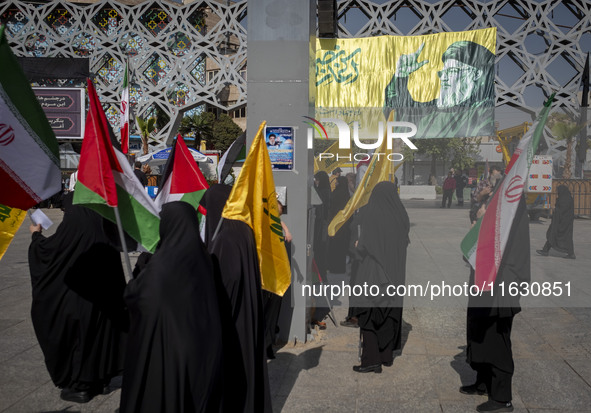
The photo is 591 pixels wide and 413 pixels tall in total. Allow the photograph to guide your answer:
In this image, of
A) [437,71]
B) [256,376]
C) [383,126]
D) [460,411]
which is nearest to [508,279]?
[460,411]

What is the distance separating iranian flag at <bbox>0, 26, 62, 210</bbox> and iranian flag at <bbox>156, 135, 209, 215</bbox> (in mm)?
1471

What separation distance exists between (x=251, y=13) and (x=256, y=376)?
3286 mm

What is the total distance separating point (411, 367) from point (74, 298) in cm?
287

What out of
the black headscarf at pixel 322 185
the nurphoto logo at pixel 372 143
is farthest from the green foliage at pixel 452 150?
the black headscarf at pixel 322 185

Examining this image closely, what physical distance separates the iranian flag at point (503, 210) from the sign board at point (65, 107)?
25.3m

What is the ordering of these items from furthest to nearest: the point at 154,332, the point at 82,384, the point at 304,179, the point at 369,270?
the point at 304,179 → the point at 369,270 → the point at 82,384 → the point at 154,332

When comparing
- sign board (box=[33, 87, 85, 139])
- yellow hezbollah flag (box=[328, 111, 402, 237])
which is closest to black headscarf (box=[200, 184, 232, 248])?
yellow hezbollah flag (box=[328, 111, 402, 237])

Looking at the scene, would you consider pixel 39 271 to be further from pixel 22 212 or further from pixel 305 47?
pixel 305 47

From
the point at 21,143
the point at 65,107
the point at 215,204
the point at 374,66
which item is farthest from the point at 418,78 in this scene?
the point at 65,107

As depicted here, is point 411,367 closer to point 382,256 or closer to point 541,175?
point 382,256

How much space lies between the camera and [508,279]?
3939 millimetres

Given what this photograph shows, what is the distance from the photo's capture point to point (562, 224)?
1124 centimetres

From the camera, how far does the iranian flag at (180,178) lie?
195 inches

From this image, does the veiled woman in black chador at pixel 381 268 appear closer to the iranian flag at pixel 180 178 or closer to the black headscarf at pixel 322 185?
the iranian flag at pixel 180 178
